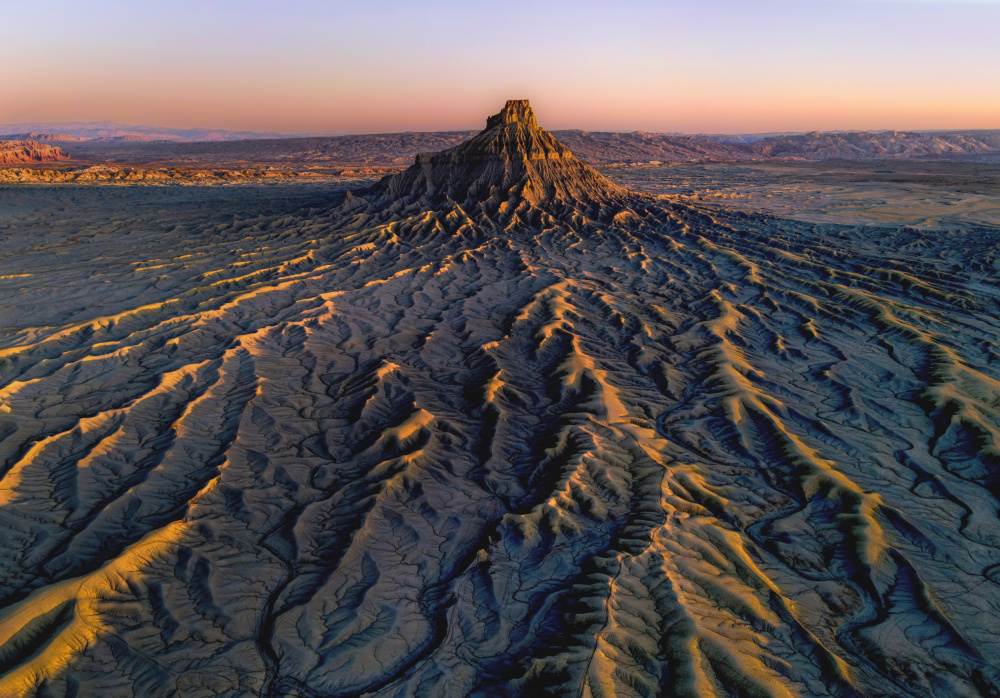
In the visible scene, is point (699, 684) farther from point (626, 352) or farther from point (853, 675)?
point (626, 352)

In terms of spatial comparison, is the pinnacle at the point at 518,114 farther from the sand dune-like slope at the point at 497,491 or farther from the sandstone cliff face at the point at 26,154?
the sandstone cliff face at the point at 26,154

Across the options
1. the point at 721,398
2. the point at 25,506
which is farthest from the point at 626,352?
the point at 25,506

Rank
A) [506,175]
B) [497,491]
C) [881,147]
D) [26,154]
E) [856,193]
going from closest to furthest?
[497,491] < [506,175] < [856,193] < [26,154] < [881,147]

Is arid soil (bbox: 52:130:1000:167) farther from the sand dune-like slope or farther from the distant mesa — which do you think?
the sand dune-like slope

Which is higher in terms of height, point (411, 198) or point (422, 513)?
point (411, 198)

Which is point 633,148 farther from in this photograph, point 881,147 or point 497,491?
point 497,491

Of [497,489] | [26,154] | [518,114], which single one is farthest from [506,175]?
[26,154]

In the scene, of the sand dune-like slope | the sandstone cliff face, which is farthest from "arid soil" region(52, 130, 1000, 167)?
the sand dune-like slope
